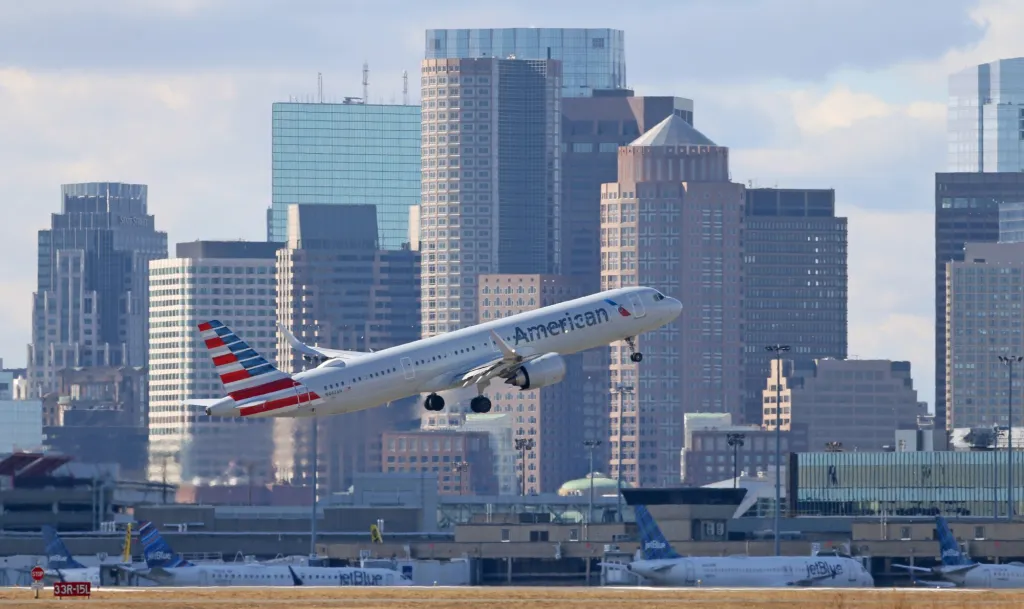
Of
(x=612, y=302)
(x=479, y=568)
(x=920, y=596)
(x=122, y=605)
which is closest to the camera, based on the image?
(x=122, y=605)

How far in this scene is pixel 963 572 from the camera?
18175cm

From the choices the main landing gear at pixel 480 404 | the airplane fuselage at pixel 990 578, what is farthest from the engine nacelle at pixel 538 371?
the airplane fuselage at pixel 990 578

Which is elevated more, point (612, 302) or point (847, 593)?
point (612, 302)

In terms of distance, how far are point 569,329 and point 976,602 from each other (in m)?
29.7

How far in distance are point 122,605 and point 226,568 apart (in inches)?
1209

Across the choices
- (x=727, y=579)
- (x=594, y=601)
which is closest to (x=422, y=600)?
(x=594, y=601)

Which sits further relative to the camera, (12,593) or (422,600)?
(12,593)

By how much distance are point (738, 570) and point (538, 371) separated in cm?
2287

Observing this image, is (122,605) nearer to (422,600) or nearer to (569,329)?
(422,600)

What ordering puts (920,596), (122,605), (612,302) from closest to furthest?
(122,605)
(920,596)
(612,302)

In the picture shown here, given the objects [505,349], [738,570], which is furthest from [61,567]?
[738,570]

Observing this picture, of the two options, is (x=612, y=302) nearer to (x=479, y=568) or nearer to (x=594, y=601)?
(x=594, y=601)

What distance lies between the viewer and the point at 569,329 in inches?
6526

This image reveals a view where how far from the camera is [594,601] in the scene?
15175 centimetres
